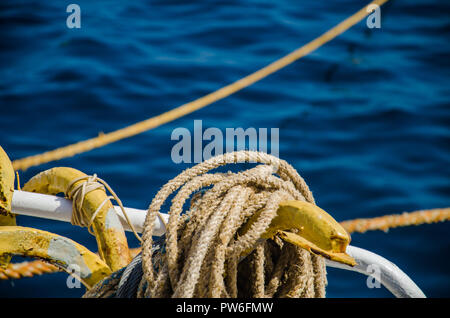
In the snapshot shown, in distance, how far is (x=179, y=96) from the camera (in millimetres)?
4719

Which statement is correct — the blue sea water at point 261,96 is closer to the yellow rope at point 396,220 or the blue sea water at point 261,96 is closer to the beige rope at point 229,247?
the yellow rope at point 396,220

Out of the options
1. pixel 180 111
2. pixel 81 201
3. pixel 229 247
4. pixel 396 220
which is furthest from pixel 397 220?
pixel 229 247

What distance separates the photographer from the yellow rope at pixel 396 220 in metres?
3.40

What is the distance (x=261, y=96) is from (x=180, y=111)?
806 mm

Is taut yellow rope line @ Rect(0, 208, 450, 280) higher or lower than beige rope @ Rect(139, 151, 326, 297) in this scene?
lower

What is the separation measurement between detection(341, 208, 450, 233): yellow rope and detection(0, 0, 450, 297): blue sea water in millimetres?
54

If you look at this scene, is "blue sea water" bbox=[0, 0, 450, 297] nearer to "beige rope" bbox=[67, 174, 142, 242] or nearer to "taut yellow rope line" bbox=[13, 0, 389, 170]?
"taut yellow rope line" bbox=[13, 0, 389, 170]

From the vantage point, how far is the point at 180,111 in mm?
4441

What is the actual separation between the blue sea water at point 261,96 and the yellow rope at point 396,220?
5 centimetres

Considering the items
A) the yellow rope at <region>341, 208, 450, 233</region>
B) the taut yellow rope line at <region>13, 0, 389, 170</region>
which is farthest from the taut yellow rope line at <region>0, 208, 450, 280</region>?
the taut yellow rope line at <region>13, 0, 389, 170</region>

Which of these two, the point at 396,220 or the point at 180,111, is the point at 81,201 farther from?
the point at 180,111

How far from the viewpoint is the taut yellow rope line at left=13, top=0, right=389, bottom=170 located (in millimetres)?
3879

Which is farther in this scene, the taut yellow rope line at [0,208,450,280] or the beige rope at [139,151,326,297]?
the taut yellow rope line at [0,208,450,280]
